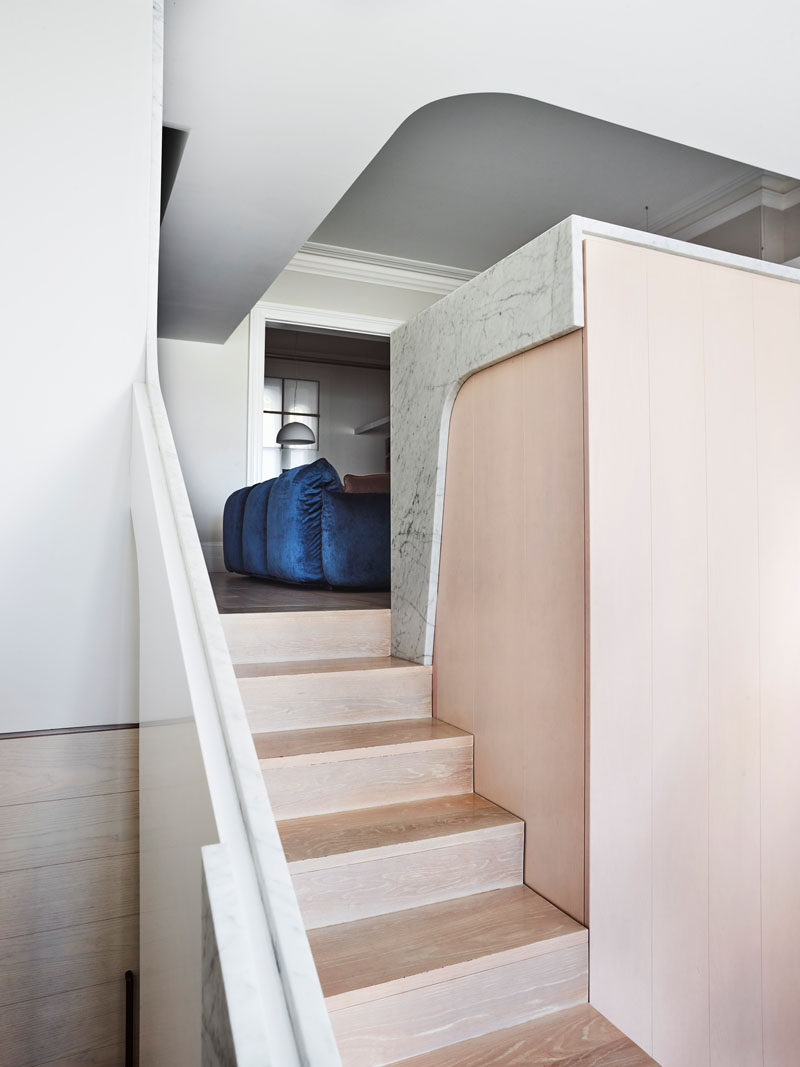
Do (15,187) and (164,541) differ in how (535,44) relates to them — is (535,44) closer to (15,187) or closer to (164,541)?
(15,187)

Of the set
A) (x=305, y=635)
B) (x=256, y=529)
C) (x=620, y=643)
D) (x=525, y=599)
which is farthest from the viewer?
(x=256, y=529)

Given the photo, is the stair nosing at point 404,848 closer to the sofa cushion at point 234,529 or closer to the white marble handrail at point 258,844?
the white marble handrail at point 258,844

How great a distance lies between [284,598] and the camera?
3.09 meters

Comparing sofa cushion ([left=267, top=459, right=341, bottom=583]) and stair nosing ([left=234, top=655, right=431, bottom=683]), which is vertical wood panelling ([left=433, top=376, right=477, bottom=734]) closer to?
stair nosing ([left=234, top=655, right=431, bottom=683])

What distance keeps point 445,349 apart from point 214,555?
10.4 feet

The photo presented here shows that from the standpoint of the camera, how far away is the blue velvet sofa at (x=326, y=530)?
336 cm

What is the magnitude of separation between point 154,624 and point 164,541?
0.19 m

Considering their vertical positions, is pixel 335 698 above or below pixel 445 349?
below

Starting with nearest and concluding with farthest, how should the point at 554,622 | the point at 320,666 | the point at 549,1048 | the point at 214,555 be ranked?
the point at 549,1048 < the point at 554,622 < the point at 320,666 < the point at 214,555

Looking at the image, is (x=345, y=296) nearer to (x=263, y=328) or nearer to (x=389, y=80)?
(x=263, y=328)

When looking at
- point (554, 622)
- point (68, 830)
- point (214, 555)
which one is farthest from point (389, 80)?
point (214, 555)

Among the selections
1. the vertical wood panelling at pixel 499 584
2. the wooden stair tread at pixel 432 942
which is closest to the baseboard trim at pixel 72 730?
the wooden stair tread at pixel 432 942

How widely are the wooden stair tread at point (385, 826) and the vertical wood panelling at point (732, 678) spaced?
0.51 m

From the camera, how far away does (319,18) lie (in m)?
1.81
